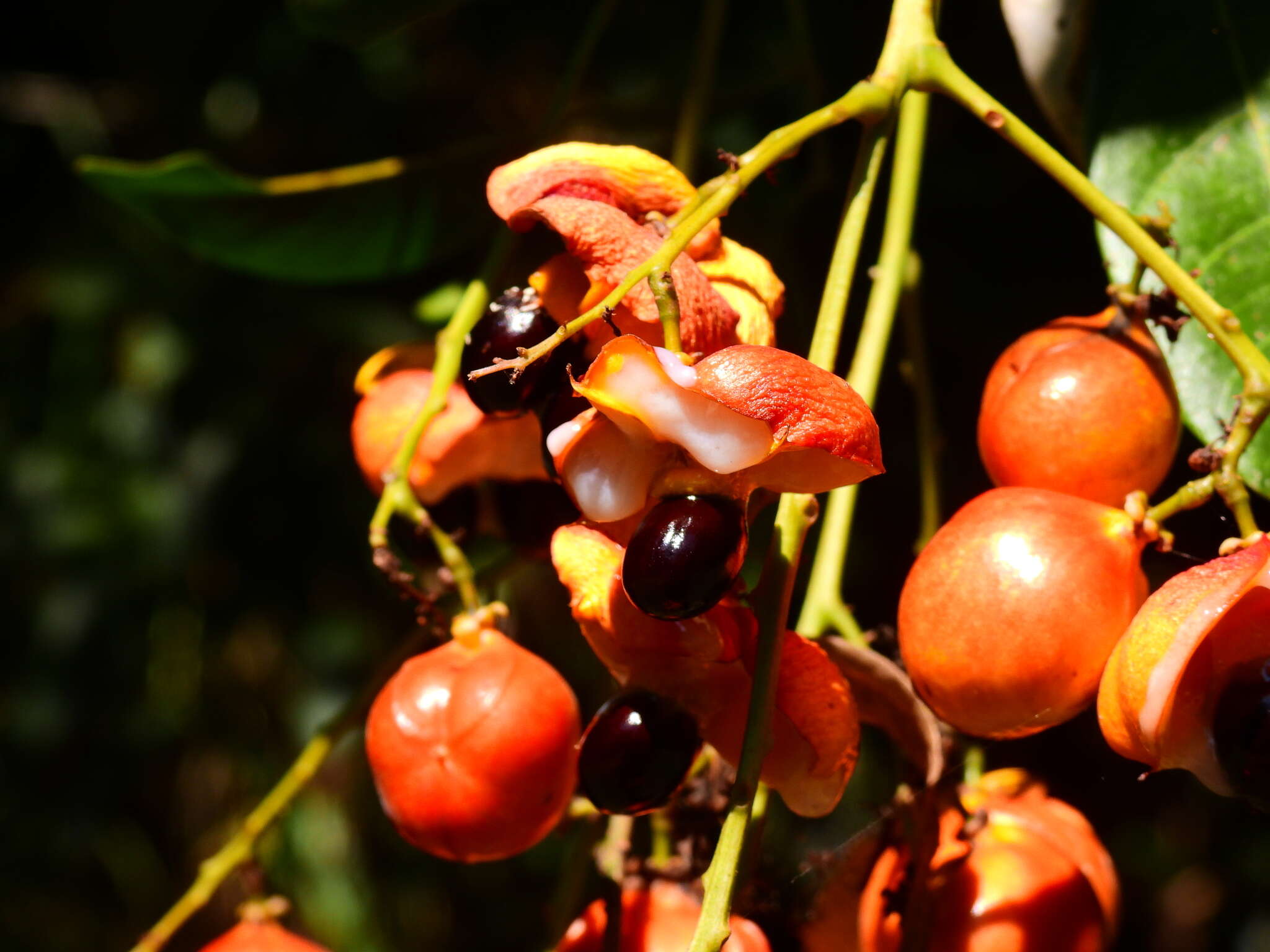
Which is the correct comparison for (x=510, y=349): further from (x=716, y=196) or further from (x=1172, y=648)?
(x=1172, y=648)

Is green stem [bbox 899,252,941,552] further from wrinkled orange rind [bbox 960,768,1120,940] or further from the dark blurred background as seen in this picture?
the dark blurred background

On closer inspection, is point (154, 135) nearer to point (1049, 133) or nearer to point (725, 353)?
point (1049, 133)

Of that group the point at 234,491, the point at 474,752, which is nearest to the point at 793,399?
the point at 474,752

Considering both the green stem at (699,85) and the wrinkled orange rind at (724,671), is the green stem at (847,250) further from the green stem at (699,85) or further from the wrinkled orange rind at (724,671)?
the green stem at (699,85)

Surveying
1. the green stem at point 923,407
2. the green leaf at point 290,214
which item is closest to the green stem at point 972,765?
the green stem at point 923,407

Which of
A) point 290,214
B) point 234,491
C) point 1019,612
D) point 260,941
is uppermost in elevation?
point 1019,612

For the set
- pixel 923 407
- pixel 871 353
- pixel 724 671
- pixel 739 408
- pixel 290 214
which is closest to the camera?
pixel 739 408

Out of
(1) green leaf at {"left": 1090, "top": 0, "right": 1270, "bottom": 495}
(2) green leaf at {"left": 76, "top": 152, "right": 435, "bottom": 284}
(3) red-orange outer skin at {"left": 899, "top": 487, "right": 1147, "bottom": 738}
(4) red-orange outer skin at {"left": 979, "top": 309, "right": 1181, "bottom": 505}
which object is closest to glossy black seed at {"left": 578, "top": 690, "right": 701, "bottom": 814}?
(3) red-orange outer skin at {"left": 899, "top": 487, "right": 1147, "bottom": 738}

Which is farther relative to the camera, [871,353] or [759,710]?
[871,353]
